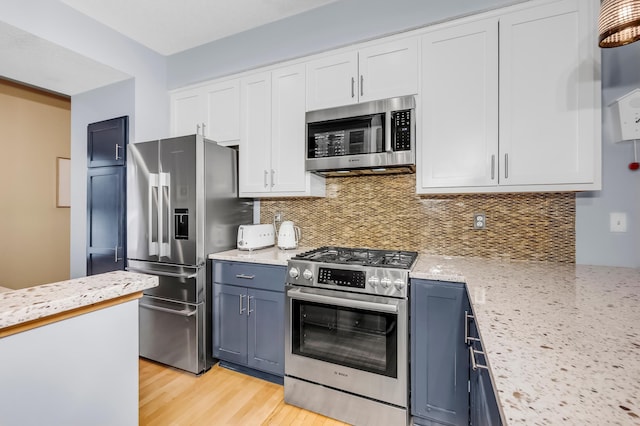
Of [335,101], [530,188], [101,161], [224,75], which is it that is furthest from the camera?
[101,161]

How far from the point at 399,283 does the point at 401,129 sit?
3.29ft

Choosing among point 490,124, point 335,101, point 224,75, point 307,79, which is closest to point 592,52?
point 490,124

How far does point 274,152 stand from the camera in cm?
252

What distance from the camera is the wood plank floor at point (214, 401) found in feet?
6.04

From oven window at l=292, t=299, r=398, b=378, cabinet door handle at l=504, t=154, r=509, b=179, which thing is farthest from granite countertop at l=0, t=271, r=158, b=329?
cabinet door handle at l=504, t=154, r=509, b=179

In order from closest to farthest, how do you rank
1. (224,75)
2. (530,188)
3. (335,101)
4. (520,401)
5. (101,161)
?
(520,401) → (530,188) → (335,101) → (224,75) → (101,161)

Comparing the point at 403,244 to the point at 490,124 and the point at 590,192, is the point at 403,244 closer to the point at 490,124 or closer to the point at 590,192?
the point at 490,124

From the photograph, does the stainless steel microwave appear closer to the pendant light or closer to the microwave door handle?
the microwave door handle

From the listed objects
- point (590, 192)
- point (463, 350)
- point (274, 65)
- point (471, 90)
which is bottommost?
point (463, 350)

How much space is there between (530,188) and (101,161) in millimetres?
3691

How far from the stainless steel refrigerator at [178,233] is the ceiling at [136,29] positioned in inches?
35.9

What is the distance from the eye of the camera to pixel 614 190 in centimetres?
179

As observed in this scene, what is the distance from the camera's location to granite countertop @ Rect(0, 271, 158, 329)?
735 millimetres

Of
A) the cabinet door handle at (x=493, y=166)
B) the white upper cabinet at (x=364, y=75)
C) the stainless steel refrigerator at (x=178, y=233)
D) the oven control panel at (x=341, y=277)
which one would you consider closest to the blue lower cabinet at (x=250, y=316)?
the stainless steel refrigerator at (x=178, y=233)
